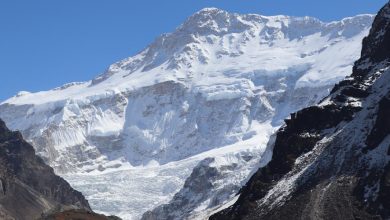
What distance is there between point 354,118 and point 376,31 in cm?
3545

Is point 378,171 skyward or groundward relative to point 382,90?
groundward

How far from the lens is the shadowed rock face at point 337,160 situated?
136m

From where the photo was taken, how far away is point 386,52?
180 metres

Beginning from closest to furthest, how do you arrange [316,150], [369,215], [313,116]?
1. [369,215]
2. [316,150]
3. [313,116]

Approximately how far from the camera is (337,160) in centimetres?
14775

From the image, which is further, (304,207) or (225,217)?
(225,217)

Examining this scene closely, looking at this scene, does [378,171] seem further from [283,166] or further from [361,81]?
[361,81]

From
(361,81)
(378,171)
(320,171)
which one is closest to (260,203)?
(320,171)

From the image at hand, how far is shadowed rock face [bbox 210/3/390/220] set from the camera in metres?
136

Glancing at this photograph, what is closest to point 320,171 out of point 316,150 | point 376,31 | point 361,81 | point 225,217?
point 316,150

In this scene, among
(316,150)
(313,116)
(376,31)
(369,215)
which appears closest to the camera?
(369,215)

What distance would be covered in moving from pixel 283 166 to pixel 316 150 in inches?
270

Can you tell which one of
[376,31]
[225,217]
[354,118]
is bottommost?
[225,217]

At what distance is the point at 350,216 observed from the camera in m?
132
